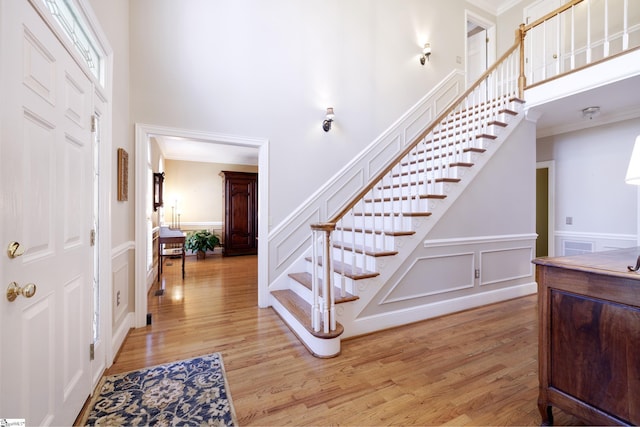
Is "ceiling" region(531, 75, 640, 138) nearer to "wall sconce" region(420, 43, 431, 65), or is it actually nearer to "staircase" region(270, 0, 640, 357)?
"staircase" region(270, 0, 640, 357)

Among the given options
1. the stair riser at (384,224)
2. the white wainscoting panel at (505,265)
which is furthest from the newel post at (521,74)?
the stair riser at (384,224)

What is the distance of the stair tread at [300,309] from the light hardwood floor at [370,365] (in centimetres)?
19

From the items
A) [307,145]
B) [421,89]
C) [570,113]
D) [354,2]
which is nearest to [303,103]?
[307,145]

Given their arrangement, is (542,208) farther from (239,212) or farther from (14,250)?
(14,250)

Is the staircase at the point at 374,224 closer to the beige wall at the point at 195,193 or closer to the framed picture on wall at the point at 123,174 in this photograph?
the framed picture on wall at the point at 123,174

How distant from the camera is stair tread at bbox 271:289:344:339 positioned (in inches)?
89.0

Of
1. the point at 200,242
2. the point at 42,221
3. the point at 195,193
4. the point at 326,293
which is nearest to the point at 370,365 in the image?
the point at 326,293

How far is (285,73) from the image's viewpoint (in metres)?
3.54

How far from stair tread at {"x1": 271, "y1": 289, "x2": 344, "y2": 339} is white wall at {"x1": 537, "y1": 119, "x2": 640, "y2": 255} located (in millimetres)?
4401

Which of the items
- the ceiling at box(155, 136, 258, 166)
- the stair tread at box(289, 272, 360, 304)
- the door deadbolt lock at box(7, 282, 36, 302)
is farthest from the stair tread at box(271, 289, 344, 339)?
the ceiling at box(155, 136, 258, 166)

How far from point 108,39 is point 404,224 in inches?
121

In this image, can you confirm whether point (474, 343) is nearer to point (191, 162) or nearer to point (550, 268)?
point (550, 268)

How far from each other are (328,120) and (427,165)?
1.50m

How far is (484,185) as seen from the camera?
131 inches
